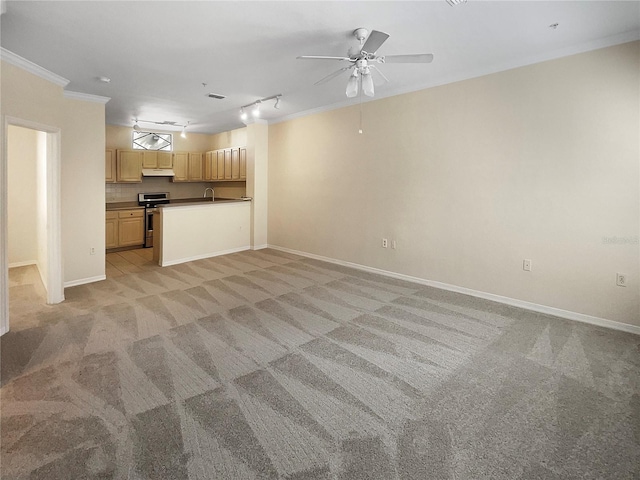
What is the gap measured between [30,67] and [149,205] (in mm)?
4400

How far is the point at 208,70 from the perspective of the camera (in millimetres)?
4176

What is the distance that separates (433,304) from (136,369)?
3.22 metres

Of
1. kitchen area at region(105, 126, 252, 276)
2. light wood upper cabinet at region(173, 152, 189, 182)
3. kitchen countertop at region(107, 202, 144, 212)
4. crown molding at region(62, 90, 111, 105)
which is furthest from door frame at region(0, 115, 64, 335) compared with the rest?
light wood upper cabinet at region(173, 152, 189, 182)

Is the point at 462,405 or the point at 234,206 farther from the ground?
the point at 234,206

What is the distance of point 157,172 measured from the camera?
25.8 feet

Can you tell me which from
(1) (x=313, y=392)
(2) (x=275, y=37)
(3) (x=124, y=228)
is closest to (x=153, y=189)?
(3) (x=124, y=228)

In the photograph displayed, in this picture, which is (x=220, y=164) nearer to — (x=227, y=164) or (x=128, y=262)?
(x=227, y=164)

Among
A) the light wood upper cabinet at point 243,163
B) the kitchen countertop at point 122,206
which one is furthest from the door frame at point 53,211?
the light wood upper cabinet at point 243,163

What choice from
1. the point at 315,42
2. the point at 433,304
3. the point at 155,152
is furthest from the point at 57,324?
the point at 155,152

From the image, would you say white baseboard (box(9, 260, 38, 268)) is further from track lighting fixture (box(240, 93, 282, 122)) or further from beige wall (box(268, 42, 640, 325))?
beige wall (box(268, 42, 640, 325))

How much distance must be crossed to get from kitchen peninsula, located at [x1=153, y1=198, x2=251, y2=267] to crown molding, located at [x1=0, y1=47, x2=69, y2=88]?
227 cm

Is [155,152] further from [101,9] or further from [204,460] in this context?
[204,460]

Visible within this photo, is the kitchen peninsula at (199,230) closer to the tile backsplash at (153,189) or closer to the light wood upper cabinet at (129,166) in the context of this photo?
the light wood upper cabinet at (129,166)

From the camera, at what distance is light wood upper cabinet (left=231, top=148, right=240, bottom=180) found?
7.87 metres
